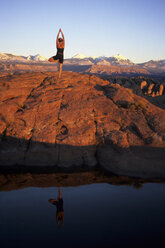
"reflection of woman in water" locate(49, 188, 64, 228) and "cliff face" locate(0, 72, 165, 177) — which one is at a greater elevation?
"cliff face" locate(0, 72, 165, 177)

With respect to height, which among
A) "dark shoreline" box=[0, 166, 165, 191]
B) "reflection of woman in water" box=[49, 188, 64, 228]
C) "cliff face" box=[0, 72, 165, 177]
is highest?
"cliff face" box=[0, 72, 165, 177]

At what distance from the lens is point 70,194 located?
320 inches

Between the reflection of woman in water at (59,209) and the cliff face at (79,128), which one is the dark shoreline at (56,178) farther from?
the reflection of woman in water at (59,209)

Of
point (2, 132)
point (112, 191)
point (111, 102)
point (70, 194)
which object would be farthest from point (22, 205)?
point (111, 102)

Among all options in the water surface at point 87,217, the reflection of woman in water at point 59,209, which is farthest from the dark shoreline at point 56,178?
the reflection of woman in water at point 59,209

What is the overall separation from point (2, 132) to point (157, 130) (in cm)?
782

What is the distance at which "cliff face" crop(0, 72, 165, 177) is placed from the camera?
9.98 meters

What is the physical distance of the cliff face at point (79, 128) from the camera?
32.7 feet

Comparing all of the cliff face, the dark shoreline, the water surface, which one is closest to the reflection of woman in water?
the water surface

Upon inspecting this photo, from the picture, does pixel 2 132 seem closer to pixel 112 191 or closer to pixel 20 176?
pixel 20 176

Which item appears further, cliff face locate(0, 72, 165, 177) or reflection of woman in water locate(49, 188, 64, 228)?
cliff face locate(0, 72, 165, 177)

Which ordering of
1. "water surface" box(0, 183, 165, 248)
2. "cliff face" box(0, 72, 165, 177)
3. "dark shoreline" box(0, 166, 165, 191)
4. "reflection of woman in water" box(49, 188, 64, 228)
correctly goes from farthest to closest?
"cliff face" box(0, 72, 165, 177)
"dark shoreline" box(0, 166, 165, 191)
"reflection of woman in water" box(49, 188, 64, 228)
"water surface" box(0, 183, 165, 248)

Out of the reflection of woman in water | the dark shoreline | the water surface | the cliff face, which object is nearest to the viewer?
the water surface

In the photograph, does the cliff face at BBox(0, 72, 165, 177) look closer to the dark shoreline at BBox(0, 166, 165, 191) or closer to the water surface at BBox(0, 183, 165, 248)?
the dark shoreline at BBox(0, 166, 165, 191)
